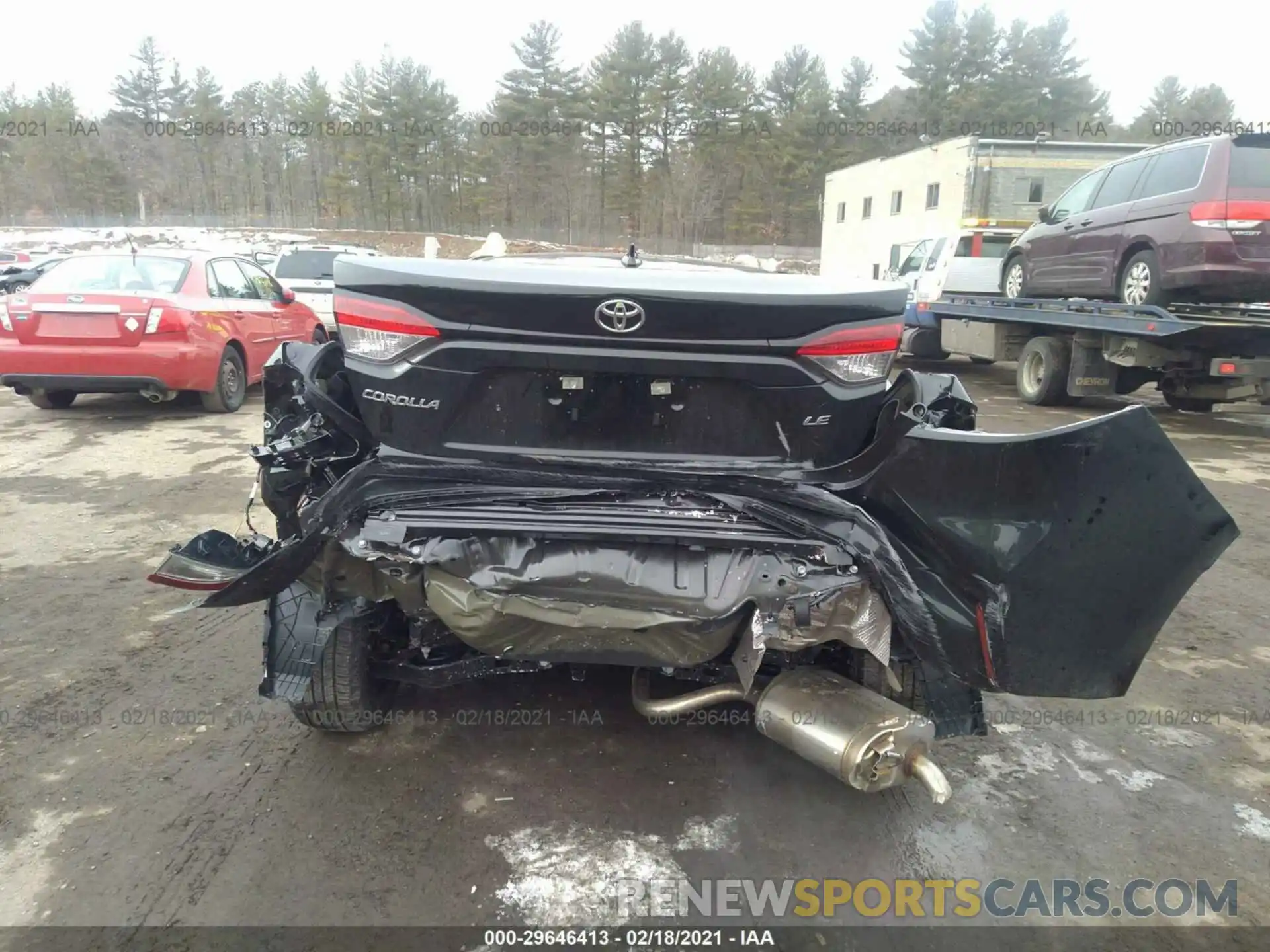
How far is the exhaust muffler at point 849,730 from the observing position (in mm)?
2201

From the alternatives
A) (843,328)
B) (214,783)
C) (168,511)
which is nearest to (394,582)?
(214,783)

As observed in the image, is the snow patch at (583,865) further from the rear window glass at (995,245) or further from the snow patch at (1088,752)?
the rear window glass at (995,245)

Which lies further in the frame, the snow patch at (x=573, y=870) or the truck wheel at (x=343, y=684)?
the truck wheel at (x=343, y=684)

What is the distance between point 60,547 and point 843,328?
14.9ft

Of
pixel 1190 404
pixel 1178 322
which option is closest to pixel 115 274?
pixel 1178 322

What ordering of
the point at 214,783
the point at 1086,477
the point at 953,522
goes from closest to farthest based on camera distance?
the point at 1086,477, the point at 953,522, the point at 214,783

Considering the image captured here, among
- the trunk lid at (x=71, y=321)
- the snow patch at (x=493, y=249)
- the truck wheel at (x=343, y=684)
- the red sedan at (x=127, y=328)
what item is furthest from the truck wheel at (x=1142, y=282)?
the trunk lid at (x=71, y=321)

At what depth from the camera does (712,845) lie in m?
2.40

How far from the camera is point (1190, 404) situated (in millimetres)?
10320

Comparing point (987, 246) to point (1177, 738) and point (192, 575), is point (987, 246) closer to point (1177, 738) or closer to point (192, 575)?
point (1177, 738)

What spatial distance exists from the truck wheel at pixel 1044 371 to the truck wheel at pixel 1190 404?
3.76 ft

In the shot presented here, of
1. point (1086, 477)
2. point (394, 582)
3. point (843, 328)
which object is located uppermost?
point (843, 328)

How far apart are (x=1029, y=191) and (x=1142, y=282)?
7447 mm

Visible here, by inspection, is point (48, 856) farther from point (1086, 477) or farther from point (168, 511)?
point (168, 511)
